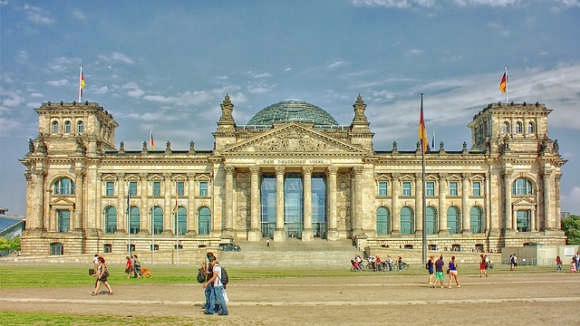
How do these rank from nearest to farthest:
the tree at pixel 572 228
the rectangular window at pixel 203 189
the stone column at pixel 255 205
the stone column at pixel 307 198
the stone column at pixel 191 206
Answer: the stone column at pixel 307 198 < the stone column at pixel 255 205 < the stone column at pixel 191 206 < the rectangular window at pixel 203 189 < the tree at pixel 572 228

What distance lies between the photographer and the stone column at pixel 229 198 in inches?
3418

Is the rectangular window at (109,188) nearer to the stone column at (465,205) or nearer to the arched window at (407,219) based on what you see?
the arched window at (407,219)

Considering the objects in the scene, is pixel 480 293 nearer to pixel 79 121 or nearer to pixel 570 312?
pixel 570 312

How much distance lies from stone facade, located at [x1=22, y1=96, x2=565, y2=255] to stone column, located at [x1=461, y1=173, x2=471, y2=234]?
169 mm

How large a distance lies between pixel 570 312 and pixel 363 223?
63562 millimetres

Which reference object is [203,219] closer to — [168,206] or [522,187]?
[168,206]

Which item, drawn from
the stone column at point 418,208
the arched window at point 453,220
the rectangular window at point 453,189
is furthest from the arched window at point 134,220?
the rectangular window at point 453,189

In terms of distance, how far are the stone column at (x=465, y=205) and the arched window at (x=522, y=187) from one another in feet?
23.0

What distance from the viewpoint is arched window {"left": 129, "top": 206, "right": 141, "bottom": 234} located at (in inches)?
3622

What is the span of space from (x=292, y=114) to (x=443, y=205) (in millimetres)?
27952

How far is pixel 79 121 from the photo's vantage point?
305 feet

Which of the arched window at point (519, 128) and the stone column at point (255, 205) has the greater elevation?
the arched window at point (519, 128)

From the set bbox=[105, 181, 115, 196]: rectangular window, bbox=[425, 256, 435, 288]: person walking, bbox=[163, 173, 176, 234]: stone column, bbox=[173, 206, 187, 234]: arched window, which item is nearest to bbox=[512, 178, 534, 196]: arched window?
bbox=[173, 206, 187, 234]: arched window

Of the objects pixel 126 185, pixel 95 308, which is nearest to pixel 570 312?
pixel 95 308
